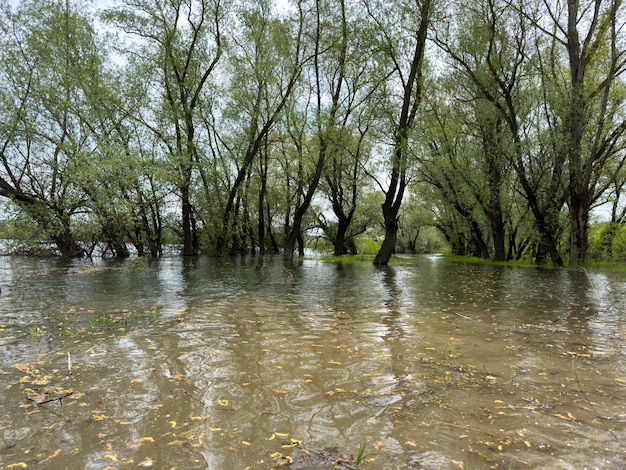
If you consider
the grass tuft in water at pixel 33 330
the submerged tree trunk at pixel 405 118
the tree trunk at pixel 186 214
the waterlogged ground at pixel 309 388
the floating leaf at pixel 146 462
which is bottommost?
the floating leaf at pixel 146 462

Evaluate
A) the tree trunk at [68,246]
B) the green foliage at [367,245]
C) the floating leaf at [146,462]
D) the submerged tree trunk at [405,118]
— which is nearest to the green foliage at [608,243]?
the submerged tree trunk at [405,118]

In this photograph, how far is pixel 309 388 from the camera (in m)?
4.57

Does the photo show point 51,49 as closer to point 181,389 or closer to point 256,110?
point 256,110

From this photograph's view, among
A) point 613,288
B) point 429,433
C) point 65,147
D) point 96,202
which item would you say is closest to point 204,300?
point 429,433

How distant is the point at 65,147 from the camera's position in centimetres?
2205

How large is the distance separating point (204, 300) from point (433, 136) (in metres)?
22.9

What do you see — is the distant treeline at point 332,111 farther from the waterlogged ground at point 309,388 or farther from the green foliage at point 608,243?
the waterlogged ground at point 309,388

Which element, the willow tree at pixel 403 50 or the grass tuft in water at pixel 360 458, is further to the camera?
the willow tree at pixel 403 50

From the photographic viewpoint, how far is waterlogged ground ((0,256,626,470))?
3.19 m

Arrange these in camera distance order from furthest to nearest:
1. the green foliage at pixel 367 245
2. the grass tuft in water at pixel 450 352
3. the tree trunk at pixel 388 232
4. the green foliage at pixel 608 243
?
the green foliage at pixel 367 245
the tree trunk at pixel 388 232
the green foliage at pixel 608 243
the grass tuft in water at pixel 450 352

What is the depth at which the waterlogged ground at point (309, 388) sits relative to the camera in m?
3.19

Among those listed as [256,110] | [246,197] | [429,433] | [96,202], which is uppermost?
[256,110]

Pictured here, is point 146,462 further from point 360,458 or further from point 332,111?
point 332,111

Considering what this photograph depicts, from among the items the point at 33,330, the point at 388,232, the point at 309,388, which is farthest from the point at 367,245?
the point at 309,388
